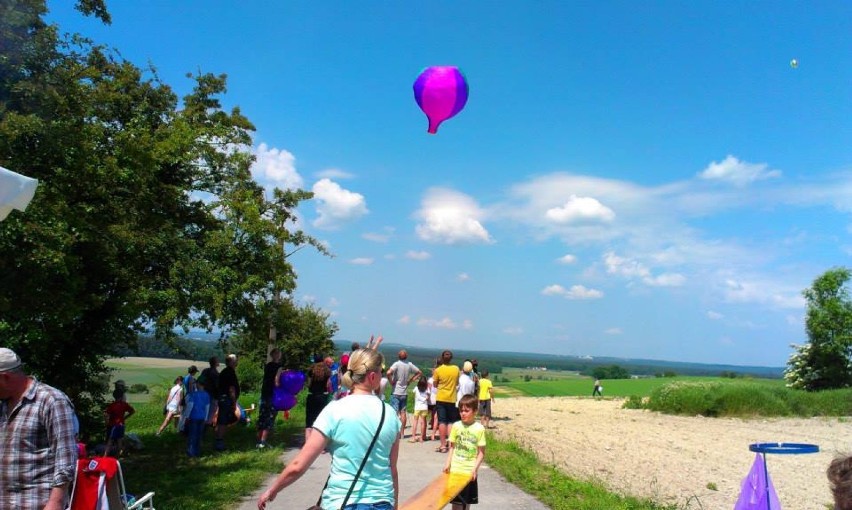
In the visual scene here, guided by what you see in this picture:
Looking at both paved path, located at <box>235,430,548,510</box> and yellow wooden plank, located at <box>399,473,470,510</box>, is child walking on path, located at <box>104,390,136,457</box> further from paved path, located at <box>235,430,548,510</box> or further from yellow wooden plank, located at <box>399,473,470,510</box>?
yellow wooden plank, located at <box>399,473,470,510</box>

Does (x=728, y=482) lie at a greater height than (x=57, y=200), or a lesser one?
lesser

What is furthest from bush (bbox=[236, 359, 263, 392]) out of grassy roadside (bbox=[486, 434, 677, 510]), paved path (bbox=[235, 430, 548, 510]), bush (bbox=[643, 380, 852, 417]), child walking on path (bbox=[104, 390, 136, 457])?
bush (bbox=[643, 380, 852, 417])

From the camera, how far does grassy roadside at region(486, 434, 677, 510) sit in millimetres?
7651

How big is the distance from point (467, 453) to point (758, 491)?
2.75m

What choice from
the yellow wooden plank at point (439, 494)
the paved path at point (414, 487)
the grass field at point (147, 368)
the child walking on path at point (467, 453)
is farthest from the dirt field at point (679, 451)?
the grass field at point (147, 368)

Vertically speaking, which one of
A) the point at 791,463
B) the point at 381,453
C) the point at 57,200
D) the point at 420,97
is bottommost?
the point at 791,463

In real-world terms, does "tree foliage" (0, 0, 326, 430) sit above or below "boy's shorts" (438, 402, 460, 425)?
above

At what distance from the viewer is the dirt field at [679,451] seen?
11.4 meters

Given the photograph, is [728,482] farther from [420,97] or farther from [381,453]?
[381,453]

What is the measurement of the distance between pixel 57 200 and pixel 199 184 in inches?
296

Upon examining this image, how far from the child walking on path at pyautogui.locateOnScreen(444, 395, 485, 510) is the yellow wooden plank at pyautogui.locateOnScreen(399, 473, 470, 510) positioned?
0.37 ft

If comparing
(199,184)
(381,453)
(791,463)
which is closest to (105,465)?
(381,453)

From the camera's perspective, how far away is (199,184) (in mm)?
15000

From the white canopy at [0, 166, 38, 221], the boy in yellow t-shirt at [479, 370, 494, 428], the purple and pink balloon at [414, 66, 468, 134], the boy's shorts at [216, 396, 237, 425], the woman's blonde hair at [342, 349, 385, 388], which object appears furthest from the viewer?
the boy in yellow t-shirt at [479, 370, 494, 428]
